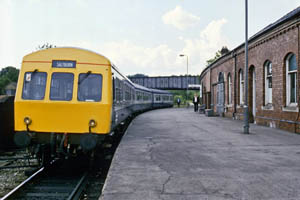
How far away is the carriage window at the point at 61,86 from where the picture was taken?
26.1ft

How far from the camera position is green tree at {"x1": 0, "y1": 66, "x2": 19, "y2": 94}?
87.8 meters

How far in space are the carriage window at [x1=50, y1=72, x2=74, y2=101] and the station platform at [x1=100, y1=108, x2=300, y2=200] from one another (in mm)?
2006

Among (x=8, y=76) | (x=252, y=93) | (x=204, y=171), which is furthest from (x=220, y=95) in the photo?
(x=8, y=76)

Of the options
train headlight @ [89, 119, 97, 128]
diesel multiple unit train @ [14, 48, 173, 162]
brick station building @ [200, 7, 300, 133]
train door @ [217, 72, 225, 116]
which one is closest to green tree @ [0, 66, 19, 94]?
train door @ [217, 72, 225, 116]

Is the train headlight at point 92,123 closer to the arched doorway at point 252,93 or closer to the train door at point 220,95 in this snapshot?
the arched doorway at point 252,93

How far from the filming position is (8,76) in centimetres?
9531

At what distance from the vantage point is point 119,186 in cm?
555

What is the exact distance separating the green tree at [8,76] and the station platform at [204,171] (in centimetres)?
8616

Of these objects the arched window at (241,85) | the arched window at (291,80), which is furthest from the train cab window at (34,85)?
the arched window at (241,85)

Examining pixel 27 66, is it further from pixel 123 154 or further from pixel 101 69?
pixel 123 154

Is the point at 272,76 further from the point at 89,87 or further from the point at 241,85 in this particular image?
the point at 89,87

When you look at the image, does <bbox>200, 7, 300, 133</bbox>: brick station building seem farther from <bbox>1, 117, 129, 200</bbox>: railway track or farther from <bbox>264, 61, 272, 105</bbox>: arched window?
<bbox>1, 117, 129, 200</bbox>: railway track

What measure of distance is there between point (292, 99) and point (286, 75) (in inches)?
45.6

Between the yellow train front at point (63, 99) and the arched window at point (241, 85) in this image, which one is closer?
the yellow train front at point (63, 99)
